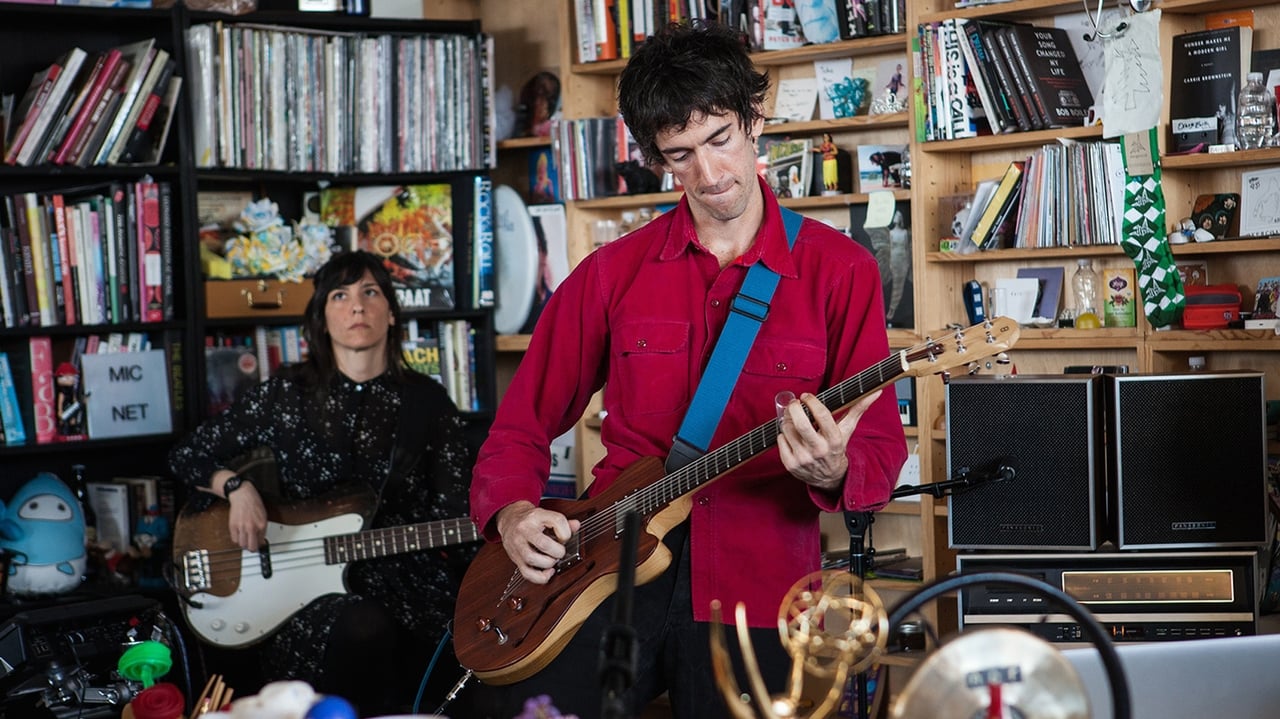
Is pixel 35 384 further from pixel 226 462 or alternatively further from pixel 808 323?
pixel 808 323

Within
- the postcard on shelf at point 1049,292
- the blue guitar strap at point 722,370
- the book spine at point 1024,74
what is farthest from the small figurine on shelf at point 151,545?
the book spine at point 1024,74

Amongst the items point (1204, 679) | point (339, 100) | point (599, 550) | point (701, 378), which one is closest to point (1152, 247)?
point (701, 378)

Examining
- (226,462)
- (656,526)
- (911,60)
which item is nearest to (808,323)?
(656,526)

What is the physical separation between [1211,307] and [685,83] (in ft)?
5.28

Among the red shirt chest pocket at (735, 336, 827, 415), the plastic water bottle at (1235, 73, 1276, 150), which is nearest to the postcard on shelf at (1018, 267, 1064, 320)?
the plastic water bottle at (1235, 73, 1276, 150)

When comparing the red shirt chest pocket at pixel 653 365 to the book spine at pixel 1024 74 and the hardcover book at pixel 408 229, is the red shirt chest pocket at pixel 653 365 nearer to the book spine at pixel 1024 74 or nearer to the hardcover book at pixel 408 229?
the book spine at pixel 1024 74

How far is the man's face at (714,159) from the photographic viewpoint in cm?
179

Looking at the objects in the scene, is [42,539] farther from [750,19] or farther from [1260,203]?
[1260,203]

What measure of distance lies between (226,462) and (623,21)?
5.35 feet

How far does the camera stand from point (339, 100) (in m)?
3.70

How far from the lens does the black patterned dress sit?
3.14 m

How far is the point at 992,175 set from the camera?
3352 millimetres

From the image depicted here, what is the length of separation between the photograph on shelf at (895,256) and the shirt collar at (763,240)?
1.49 m

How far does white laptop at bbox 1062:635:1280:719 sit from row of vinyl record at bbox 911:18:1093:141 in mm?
2033
